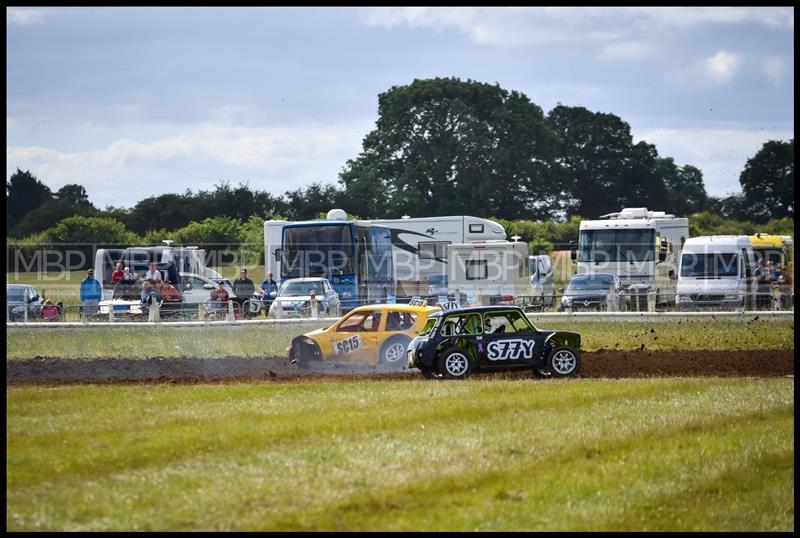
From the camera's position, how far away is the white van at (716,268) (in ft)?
127

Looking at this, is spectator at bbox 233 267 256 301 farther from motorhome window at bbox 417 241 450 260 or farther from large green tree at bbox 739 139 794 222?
large green tree at bbox 739 139 794 222

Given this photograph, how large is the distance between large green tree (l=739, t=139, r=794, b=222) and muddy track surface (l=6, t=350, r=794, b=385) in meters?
61.8

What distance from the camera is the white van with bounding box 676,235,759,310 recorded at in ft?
127

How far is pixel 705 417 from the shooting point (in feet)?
51.9

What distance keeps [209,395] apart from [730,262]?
25803 mm

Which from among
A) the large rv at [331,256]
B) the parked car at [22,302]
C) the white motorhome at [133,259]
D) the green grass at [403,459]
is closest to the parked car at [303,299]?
the large rv at [331,256]

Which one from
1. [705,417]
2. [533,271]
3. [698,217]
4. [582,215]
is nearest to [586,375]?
[705,417]

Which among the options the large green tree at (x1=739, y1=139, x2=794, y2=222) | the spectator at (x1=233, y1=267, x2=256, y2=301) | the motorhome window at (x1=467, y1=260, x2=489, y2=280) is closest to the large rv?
the spectator at (x1=233, y1=267, x2=256, y2=301)

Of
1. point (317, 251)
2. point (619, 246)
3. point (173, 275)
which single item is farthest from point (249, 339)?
point (619, 246)

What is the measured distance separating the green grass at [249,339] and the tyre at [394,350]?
13.7 ft

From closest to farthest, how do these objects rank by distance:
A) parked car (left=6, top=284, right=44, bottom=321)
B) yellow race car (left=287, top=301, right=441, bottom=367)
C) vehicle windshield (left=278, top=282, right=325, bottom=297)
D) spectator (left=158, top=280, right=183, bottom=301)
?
yellow race car (left=287, top=301, right=441, bottom=367) < parked car (left=6, top=284, right=44, bottom=321) < spectator (left=158, top=280, right=183, bottom=301) < vehicle windshield (left=278, top=282, right=325, bottom=297)

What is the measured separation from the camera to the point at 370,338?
22469mm

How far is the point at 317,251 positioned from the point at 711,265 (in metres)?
13.5

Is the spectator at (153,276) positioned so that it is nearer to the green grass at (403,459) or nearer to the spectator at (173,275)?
the spectator at (173,275)
